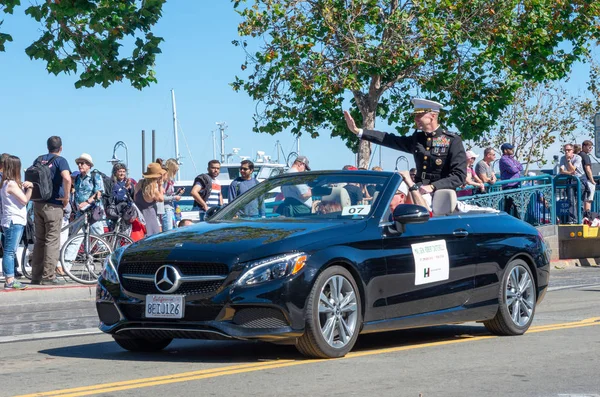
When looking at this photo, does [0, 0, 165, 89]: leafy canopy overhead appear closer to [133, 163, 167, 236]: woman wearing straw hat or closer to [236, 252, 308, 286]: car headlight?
[133, 163, 167, 236]: woman wearing straw hat

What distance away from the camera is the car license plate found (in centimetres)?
809

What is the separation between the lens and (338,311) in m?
8.33

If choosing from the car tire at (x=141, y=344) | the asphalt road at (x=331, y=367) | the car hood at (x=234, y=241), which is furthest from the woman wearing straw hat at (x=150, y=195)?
the car hood at (x=234, y=241)

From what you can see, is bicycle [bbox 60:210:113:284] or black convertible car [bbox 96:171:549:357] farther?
bicycle [bbox 60:210:113:284]

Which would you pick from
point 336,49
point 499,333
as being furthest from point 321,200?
point 336,49

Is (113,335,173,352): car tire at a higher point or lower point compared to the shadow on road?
higher

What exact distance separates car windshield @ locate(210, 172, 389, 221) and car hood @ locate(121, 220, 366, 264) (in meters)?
0.25

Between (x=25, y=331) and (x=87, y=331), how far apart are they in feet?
2.62

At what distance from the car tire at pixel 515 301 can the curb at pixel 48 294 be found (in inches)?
287

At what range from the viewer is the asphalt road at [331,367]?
7.00 m

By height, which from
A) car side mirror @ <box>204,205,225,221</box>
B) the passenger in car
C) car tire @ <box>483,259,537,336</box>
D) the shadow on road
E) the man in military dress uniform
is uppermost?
the man in military dress uniform

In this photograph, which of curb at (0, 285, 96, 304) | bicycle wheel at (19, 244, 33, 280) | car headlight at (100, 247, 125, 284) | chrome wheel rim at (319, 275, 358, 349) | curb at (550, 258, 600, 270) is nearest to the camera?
chrome wheel rim at (319, 275, 358, 349)

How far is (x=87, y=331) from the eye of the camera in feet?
36.3

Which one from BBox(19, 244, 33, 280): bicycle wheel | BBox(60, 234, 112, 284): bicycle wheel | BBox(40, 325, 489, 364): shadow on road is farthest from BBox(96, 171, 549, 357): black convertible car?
BBox(19, 244, 33, 280): bicycle wheel
